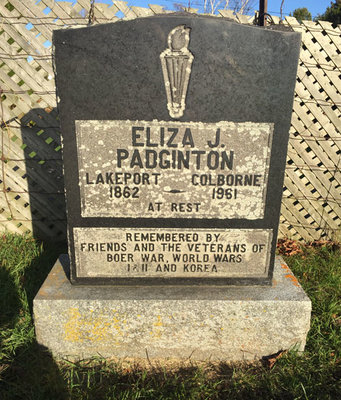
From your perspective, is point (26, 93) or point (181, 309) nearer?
point (181, 309)

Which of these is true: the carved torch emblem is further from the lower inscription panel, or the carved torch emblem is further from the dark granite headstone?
the lower inscription panel

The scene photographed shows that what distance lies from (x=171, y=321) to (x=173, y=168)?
970mm

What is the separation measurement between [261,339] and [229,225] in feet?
2.54

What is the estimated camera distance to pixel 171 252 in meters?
2.05

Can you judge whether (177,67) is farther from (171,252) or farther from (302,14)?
(302,14)

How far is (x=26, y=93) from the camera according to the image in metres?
3.15

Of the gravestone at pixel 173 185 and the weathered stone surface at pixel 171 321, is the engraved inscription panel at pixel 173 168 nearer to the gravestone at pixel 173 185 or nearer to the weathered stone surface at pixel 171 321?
the gravestone at pixel 173 185

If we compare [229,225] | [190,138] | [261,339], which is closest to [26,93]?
[190,138]

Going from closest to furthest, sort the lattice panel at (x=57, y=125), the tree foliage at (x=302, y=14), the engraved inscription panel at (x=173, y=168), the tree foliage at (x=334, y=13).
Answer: the engraved inscription panel at (x=173, y=168)
the lattice panel at (x=57, y=125)
the tree foliage at (x=334, y=13)
the tree foliage at (x=302, y=14)

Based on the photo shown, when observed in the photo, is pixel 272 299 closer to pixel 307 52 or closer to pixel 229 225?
pixel 229 225

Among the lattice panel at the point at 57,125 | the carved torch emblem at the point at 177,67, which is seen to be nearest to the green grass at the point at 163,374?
the lattice panel at the point at 57,125

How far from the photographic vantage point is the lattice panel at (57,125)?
3.04 m

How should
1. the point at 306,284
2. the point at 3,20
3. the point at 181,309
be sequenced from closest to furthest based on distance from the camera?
the point at 181,309 → the point at 306,284 → the point at 3,20

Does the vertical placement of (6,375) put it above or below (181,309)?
below
